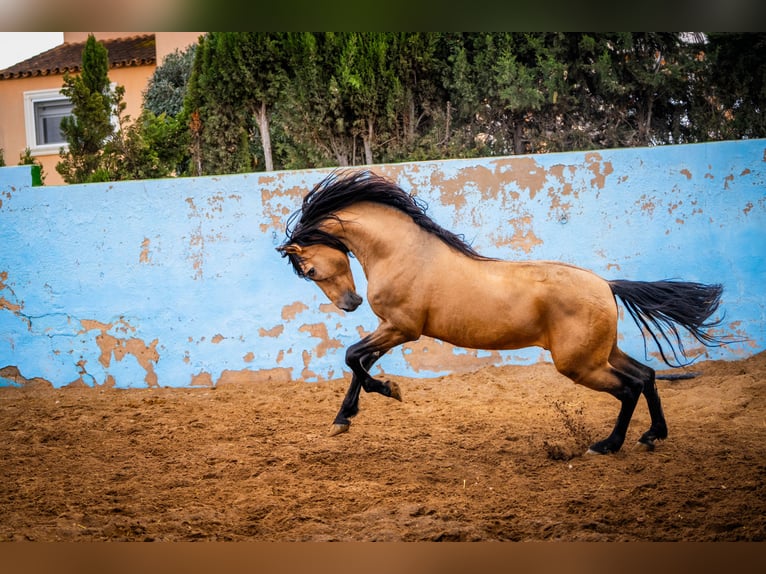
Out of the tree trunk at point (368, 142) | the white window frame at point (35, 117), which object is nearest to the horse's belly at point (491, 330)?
the tree trunk at point (368, 142)

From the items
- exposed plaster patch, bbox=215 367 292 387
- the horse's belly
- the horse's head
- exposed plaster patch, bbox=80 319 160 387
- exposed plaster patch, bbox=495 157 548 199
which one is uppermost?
exposed plaster patch, bbox=495 157 548 199

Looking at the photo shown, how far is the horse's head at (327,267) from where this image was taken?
153 inches

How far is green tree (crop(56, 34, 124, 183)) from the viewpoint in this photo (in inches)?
210

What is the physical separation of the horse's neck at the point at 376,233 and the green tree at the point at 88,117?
2605 mm

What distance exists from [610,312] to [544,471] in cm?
83

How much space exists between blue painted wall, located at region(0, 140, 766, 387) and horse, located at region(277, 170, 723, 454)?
973mm

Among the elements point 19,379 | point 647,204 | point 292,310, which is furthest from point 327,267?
point 19,379

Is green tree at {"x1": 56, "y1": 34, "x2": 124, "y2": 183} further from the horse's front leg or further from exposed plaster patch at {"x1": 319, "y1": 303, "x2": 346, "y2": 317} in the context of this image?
the horse's front leg

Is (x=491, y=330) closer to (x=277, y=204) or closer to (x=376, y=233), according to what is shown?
Answer: (x=376, y=233)

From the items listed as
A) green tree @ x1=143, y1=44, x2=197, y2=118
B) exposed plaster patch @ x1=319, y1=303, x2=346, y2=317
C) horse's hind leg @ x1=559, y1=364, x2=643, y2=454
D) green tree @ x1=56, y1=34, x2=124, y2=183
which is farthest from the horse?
green tree @ x1=143, y1=44, x2=197, y2=118

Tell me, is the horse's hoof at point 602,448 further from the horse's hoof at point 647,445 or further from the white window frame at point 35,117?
the white window frame at point 35,117

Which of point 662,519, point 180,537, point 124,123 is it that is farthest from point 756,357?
point 124,123

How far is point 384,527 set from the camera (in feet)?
10.7

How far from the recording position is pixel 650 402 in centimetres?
369
